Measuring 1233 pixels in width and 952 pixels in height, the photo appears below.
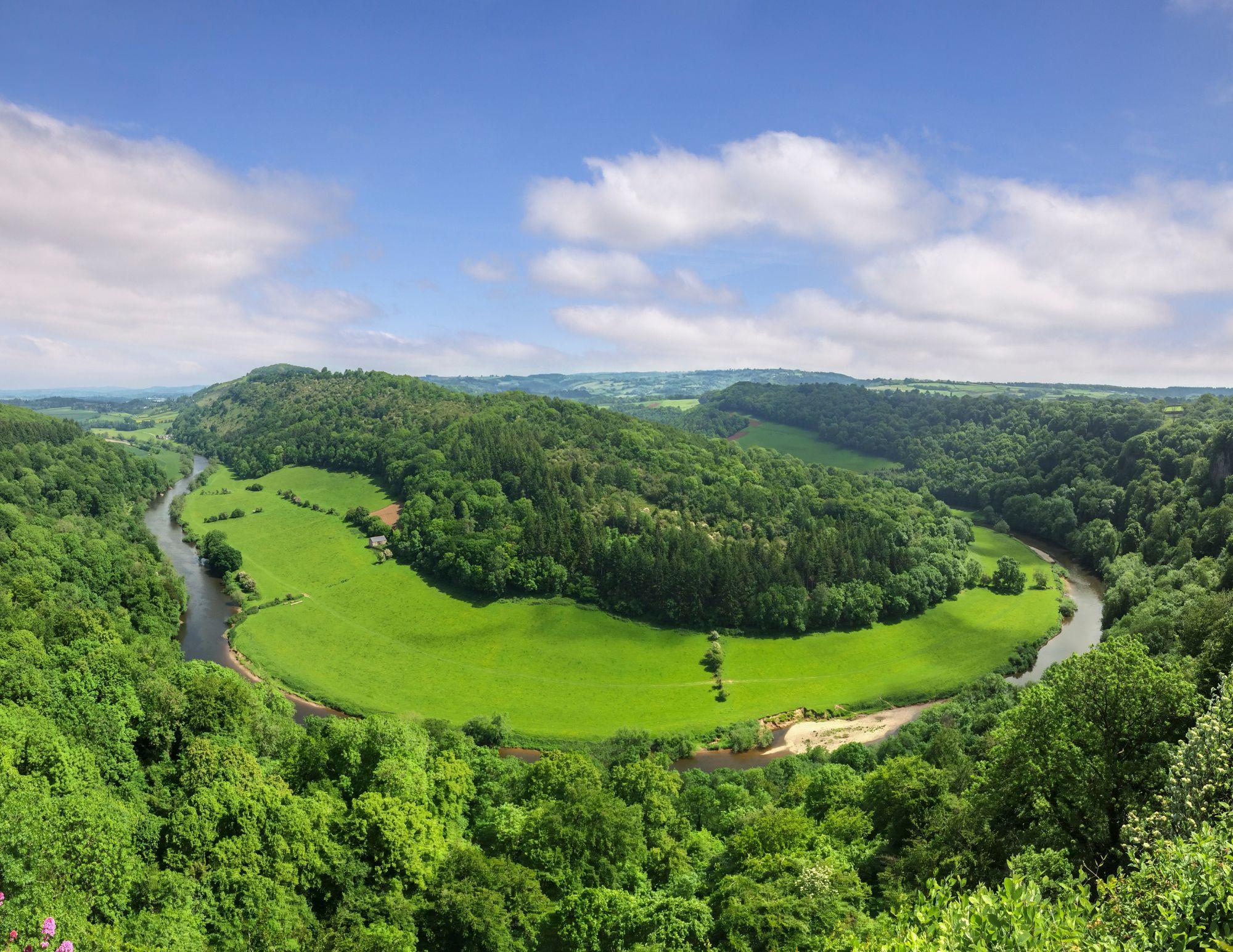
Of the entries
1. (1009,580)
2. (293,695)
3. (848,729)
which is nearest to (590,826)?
(848,729)

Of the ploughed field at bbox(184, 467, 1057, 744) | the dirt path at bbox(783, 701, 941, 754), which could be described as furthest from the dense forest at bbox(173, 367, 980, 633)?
the dirt path at bbox(783, 701, 941, 754)

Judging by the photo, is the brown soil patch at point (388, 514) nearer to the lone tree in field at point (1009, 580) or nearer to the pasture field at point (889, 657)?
the pasture field at point (889, 657)

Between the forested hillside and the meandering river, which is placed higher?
the forested hillside

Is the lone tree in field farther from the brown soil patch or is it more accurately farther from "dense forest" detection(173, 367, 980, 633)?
the brown soil patch

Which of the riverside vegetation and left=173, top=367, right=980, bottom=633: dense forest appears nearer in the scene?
the riverside vegetation

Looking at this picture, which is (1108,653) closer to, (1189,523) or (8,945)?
(8,945)

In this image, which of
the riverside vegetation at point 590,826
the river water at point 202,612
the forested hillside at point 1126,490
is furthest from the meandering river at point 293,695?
the riverside vegetation at point 590,826
